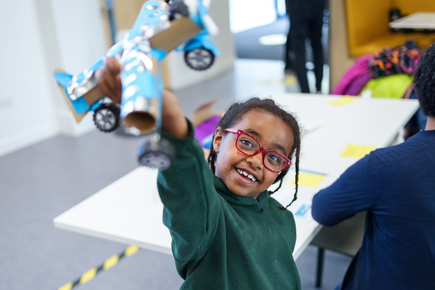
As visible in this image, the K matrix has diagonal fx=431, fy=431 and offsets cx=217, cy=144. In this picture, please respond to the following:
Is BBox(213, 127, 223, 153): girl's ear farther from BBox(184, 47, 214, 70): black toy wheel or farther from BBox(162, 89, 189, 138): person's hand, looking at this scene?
BBox(162, 89, 189, 138): person's hand

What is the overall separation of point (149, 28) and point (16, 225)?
99.8 inches

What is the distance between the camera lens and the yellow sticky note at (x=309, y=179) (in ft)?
5.45

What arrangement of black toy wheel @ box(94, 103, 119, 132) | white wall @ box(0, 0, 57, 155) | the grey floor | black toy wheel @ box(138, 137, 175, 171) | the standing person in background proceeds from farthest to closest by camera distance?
the standing person in background, white wall @ box(0, 0, 57, 155), the grey floor, black toy wheel @ box(94, 103, 119, 132), black toy wheel @ box(138, 137, 175, 171)

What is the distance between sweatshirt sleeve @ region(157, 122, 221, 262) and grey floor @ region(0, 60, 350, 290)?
0.71 m

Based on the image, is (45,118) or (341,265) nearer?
(341,265)

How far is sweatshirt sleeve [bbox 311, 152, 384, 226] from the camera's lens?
1.20m

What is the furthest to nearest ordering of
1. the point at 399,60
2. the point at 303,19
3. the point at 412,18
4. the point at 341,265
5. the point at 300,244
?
the point at 303,19 < the point at 412,18 < the point at 399,60 < the point at 341,265 < the point at 300,244

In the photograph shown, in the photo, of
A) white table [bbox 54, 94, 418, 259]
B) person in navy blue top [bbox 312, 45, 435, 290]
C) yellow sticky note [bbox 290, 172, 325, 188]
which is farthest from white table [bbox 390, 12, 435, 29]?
person in navy blue top [bbox 312, 45, 435, 290]

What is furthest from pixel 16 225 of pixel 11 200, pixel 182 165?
pixel 182 165

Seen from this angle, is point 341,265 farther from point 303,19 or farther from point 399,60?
point 303,19

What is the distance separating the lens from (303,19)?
4.20 metres

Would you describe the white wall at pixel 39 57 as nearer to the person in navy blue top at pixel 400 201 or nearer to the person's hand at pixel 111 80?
the person in navy blue top at pixel 400 201

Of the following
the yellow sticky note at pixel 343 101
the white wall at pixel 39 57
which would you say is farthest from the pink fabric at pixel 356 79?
the white wall at pixel 39 57

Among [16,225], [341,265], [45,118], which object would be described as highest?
[45,118]
